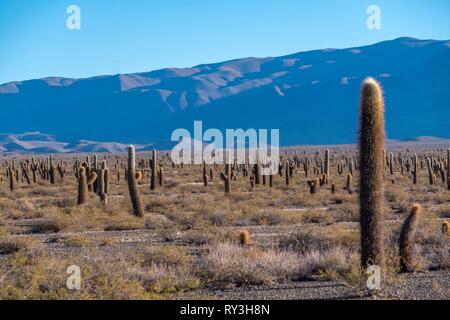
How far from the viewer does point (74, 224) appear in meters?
20.7

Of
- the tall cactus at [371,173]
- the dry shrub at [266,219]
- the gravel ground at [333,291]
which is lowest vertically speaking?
the gravel ground at [333,291]

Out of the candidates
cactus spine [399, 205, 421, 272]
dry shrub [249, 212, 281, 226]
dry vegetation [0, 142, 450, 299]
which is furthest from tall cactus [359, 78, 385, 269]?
dry shrub [249, 212, 281, 226]

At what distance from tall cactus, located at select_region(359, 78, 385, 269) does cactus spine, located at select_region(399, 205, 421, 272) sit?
1007mm

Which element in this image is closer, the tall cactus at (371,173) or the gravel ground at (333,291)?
the gravel ground at (333,291)

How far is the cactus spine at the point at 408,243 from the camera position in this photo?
1204 centimetres

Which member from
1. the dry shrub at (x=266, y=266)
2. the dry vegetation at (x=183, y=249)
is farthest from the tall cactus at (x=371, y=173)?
the dry shrub at (x=266, y=266)

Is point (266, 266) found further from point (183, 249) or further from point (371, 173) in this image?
point (183, 249)

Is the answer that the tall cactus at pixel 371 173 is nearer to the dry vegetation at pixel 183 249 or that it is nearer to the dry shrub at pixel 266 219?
the dry vegetation at pixel 183 249

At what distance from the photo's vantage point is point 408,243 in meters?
12.1

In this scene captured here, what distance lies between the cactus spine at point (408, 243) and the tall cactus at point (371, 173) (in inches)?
39.6

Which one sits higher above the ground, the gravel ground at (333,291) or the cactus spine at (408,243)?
the cactus spine at (408,243)

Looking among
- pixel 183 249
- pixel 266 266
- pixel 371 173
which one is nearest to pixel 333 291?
pixel 266 266
